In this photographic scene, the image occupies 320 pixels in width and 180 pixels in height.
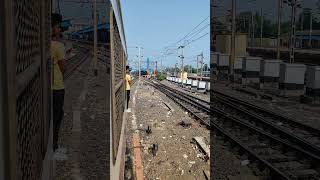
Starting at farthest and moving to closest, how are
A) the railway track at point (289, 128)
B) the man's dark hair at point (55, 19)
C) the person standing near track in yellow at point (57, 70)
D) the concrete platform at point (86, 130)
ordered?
1. the railway track at point (289, 128)
2. the concrete platform at point (86, 130)
3. the person standing near track in yellow at point (57, 70)
4. the man's dark hair at point (55, 19)

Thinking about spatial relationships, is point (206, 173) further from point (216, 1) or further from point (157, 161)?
point (216, 1)

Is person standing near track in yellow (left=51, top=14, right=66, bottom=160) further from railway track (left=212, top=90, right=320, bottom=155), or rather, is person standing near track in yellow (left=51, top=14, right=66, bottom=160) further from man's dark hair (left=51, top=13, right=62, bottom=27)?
railway track (left=212, top=90, right=320, bottom=155)

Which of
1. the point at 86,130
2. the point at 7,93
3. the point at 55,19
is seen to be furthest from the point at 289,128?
the point at 7,93

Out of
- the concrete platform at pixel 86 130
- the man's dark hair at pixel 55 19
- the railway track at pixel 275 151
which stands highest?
the man's dark hair at pixel 55 19

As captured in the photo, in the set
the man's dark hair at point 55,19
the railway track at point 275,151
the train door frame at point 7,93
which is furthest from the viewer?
the railway track at point 275,151

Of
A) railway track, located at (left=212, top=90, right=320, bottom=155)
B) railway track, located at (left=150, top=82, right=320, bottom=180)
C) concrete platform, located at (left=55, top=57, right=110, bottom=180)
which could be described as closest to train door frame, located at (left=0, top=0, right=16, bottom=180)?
concrete platform, located at (left=55, top=57, right=110, bottom=180)

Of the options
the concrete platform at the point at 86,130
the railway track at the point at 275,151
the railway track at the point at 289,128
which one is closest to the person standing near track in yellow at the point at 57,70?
the concrete platform at the point at 86,130

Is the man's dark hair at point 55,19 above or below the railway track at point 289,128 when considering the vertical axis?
above

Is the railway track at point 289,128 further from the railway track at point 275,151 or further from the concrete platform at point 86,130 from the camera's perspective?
the concrete platform at point 86,130

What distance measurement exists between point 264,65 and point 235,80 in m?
10.5

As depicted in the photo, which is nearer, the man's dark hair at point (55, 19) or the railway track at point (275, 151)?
the man's dark hair at point (55, 19)

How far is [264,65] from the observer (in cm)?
2641

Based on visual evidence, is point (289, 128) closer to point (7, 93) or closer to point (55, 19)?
point (55, 19)

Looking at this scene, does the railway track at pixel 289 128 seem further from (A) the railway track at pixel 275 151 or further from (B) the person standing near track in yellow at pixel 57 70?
(B) the person standing near track in yellow at pixel 57 70
